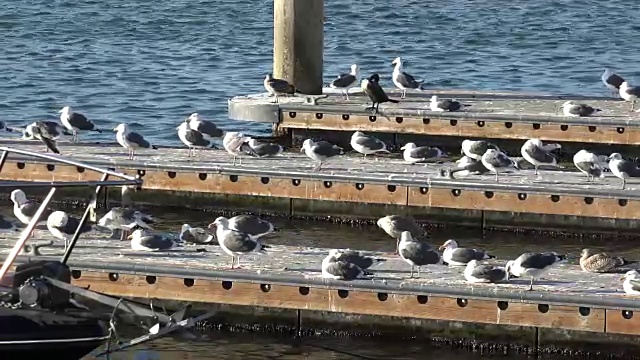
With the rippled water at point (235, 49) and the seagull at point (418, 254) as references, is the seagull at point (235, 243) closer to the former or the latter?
the seagull at point (418, 254)

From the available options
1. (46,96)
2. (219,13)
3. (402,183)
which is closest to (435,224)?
(402,183)

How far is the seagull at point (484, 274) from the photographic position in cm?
1432

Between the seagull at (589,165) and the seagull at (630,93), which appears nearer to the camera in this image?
the seagull at (589,165)

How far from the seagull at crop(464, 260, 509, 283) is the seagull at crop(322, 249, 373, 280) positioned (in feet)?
3.18

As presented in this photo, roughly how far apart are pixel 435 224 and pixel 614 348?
4.98 meters

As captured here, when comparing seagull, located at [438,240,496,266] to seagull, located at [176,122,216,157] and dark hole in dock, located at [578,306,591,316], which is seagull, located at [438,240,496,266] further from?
seagull, located at [176,122,216,157]

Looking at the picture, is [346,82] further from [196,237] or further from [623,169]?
[196,237]

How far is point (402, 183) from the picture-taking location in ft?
60.4

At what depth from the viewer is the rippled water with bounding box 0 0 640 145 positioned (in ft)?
93.1

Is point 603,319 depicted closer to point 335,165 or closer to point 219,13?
point 335,165

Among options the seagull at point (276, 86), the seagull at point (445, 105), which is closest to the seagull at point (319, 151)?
the seagull at point (445, 105)

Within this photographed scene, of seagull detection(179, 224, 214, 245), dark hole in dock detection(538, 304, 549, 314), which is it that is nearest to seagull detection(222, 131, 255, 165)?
seagull detection(179, 224, 214, 245)

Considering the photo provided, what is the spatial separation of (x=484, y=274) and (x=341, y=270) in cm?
127

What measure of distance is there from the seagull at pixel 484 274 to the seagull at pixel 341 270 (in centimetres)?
97
